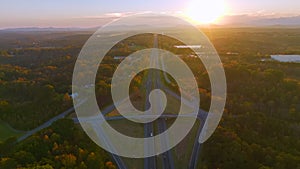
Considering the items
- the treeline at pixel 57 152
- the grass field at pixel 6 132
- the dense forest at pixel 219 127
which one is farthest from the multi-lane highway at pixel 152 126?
the treeline at pixel 57 152

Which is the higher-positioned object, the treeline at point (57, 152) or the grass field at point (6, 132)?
the treeline at point (57, 152)

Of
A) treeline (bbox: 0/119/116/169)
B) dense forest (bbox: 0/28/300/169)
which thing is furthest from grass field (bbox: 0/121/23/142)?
treeline (bbox: 0/119/116/169)

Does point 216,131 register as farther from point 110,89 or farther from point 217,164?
point 110,89

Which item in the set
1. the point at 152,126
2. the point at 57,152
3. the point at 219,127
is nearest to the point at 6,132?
the point at 57,152

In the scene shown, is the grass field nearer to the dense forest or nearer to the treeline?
the dense forest

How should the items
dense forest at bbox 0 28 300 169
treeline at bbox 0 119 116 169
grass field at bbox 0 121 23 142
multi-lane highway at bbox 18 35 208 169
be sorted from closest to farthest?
1. treeline at bbox 0 119 116 169
2. dense forest at bbox 0 28 300 169
3. multi-lane highway at bbox 18 35 208 169
4. grass field at bbox 0 121 23 142

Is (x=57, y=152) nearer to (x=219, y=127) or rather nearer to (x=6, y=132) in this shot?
(x=6, y=132)

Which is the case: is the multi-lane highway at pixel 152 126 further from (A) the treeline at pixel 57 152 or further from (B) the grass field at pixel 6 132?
(A) the treeline at pixel 57 152

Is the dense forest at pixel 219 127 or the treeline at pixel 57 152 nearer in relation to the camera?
the treeline at pixel 57 152
